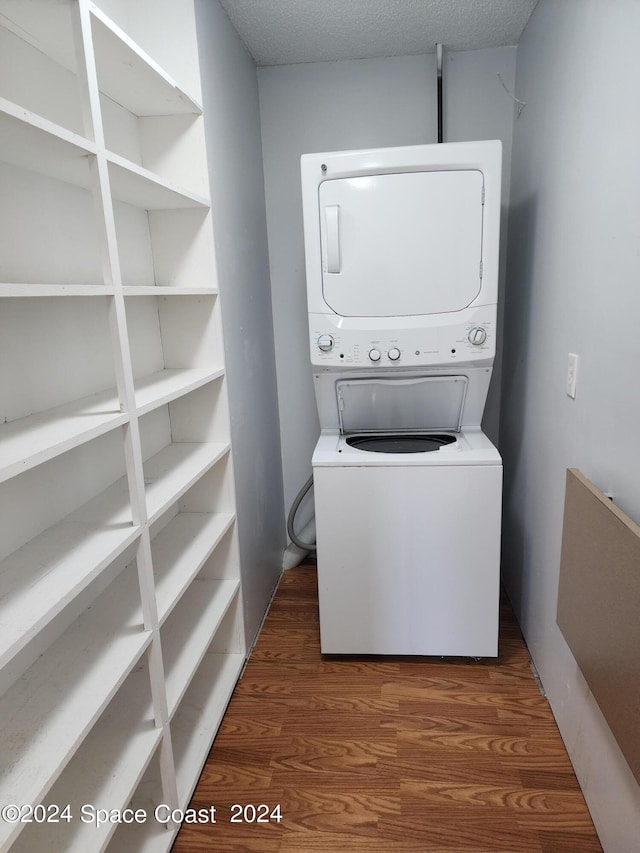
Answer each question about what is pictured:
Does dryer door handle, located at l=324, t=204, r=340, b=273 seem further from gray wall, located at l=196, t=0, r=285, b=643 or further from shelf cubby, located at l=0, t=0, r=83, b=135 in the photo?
shelf cubby, located at l=0, t=0, r=83, b=135

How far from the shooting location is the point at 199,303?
1719mm

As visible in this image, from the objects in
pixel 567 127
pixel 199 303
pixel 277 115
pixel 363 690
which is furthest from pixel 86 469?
pixel 277 115

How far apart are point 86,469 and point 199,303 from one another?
649 mm

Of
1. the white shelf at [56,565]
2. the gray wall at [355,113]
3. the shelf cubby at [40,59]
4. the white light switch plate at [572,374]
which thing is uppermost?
the gray wall at [355,113]

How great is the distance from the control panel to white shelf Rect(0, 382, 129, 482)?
792 millimetres

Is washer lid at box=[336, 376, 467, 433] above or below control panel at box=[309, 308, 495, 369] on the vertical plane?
below

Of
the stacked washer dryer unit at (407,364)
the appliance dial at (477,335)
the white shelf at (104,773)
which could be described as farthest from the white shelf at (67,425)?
the appliance dial at (477,335)

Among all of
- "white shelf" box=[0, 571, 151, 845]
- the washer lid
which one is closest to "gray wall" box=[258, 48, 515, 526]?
the washer lid

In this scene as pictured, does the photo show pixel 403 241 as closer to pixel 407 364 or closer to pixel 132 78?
pixel 407 364

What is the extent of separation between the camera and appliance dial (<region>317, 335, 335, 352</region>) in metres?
1.84

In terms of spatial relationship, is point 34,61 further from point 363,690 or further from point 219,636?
point 363,690

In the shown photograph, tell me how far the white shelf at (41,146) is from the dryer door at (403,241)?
0.83m

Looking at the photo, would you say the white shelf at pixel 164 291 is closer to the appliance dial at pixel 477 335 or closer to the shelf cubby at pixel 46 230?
the shelf cubby at pixel 46 230

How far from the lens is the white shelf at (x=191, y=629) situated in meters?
1.44
